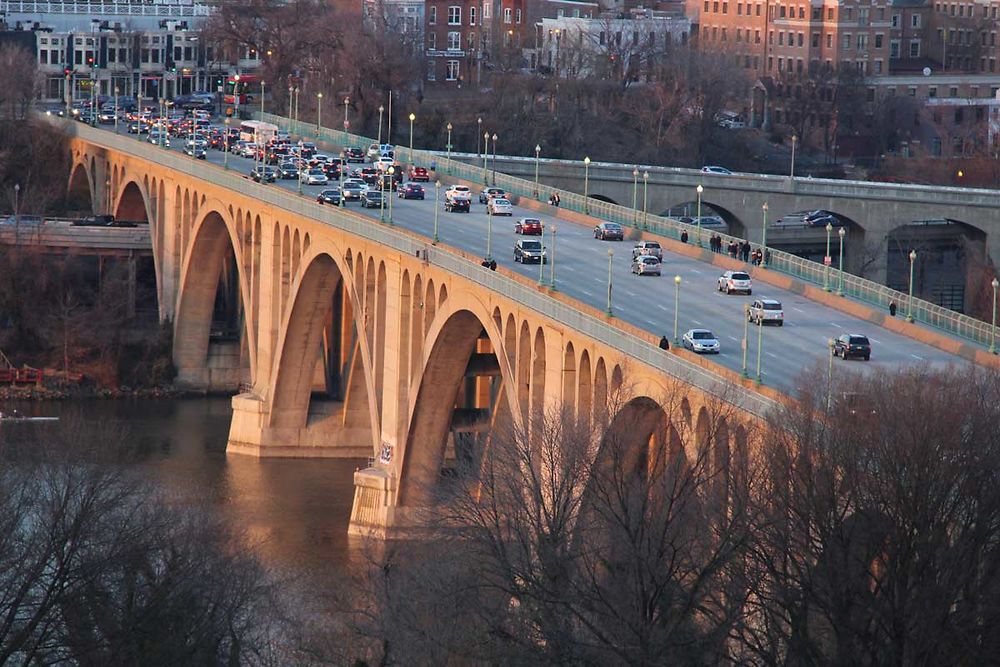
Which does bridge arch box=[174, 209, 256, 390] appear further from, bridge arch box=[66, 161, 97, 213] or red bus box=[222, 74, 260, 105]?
red bus box=[222, 74, 260, 105]

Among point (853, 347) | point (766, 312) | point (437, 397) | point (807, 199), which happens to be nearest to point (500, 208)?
point (437, 397)

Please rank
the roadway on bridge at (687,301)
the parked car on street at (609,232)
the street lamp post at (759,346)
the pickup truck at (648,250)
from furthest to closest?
the parked car on street at (609,232)
the pickup truck at (648,250)
the roadway on bridge at (687,301)
the street lamp post at (759,346)

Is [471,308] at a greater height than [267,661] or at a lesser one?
greater

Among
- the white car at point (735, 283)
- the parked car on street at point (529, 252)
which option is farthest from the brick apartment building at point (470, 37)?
the white car at point (735, 283)

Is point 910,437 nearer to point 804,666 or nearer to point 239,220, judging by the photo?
point 804,666

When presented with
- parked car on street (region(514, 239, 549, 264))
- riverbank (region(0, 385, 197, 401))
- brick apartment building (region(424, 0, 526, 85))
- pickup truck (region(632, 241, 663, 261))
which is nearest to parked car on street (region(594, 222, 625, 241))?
pickup truck (region(632, 241, 663, 261))

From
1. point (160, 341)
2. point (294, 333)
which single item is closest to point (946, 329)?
point (294, 333)

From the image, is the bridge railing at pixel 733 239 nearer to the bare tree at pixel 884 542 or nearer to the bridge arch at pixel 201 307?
the bridge arch at pixel 201 307
